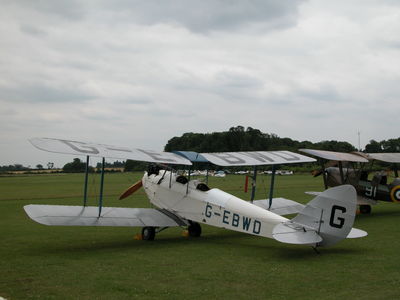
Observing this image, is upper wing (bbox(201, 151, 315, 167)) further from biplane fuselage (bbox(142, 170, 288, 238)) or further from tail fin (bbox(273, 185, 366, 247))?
tail fin (bbox(273, 185, 366, 247))

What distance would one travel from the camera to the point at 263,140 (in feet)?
295

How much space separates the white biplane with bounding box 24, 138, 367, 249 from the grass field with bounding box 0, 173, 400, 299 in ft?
1.42

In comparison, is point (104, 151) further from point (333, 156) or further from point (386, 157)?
point (386, 157)

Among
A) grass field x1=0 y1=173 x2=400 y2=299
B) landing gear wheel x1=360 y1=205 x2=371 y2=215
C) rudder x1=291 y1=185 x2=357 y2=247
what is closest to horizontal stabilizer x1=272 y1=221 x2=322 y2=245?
rudder x1=291 y1=185 x2=357 y2=247

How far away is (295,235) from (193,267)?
5.82ft

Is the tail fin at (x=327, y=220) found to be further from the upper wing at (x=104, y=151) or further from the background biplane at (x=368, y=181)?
the background biplane at (x=368, y=181)

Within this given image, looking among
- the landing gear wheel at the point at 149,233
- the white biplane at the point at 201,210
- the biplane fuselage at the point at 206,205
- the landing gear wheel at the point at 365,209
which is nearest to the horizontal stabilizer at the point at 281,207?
the white biplane at the point at 201,210

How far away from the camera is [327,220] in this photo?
7.26 metres

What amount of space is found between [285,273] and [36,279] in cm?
360

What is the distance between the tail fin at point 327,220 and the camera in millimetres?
7074

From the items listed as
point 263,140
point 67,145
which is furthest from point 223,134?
point 67,145

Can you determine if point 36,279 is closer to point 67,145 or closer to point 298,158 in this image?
point 67,145

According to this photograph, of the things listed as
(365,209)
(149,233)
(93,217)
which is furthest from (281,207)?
(93,217)

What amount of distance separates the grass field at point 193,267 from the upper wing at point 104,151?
→ 185 cm
